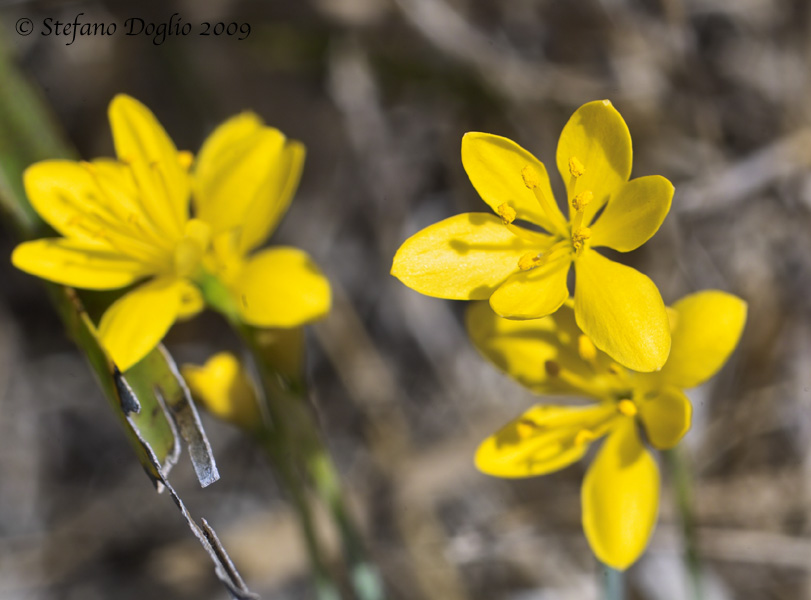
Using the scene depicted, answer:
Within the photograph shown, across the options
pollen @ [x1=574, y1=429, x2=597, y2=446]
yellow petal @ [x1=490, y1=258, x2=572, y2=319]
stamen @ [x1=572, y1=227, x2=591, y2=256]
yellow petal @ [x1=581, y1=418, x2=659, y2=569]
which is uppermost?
stamen @ [x1=572, y1=227, x2=591, y2=256]

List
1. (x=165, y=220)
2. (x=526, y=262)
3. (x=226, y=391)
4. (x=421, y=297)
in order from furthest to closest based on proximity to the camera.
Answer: (x=421, y=297) → (x=165, y=220) → (x=226, y=391) → (x=526, y=262)

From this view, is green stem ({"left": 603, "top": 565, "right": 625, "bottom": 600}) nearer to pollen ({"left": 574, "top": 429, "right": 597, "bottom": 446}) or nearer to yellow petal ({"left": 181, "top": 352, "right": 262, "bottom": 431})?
pollen ({"left": 574, "top": 429, "right": 597, "bottom": 446})

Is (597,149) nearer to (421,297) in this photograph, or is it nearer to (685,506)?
(685,506)

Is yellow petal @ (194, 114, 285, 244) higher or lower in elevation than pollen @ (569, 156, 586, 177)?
higher

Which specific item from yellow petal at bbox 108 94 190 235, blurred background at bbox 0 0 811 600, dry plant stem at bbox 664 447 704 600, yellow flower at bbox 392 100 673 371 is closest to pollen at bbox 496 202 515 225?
yellow flower at bbox 392 100 673 371

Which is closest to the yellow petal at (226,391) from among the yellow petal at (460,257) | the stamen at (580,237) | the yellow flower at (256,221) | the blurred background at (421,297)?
the yellow flower at (256,221)

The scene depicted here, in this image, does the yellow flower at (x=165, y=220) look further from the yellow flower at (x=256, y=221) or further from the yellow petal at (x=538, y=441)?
the yellow petal at (x=538, y=441)

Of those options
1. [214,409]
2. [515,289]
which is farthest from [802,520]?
[214,409]

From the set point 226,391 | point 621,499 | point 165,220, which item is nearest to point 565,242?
point 621,499
